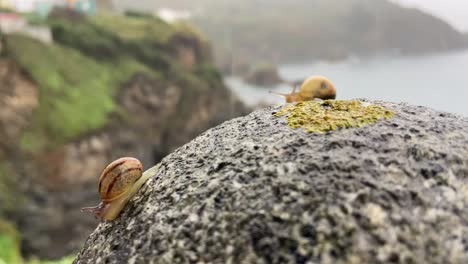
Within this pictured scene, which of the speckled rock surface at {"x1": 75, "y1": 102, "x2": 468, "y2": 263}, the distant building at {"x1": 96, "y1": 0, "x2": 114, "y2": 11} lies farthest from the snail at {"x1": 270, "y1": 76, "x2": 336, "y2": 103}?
the distant building at {"x1": 96, "y1": 0, "x2": 114, "y2": 11}

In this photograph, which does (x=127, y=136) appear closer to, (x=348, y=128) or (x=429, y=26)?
(x=348, y=128)

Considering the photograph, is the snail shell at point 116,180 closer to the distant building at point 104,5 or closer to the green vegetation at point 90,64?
the green vegetation at point 90,64

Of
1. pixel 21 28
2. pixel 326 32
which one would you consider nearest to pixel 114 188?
pixel 21 28

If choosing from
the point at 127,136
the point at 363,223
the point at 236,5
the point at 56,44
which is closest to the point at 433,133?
the point at 363,223

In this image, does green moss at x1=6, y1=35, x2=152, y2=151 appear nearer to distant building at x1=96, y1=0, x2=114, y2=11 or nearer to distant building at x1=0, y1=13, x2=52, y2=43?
distant building at x1=0, y1=13, x2=52, y2=43

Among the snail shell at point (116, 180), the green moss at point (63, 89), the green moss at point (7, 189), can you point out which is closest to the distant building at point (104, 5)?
the green moss at point (63, 89)

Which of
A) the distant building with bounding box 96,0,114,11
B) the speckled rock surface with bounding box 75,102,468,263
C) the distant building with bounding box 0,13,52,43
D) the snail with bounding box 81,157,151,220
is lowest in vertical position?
the distant building with bounding box 0,13,52,43

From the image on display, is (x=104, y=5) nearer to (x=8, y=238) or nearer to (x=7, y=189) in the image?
(x=7, y=189)
